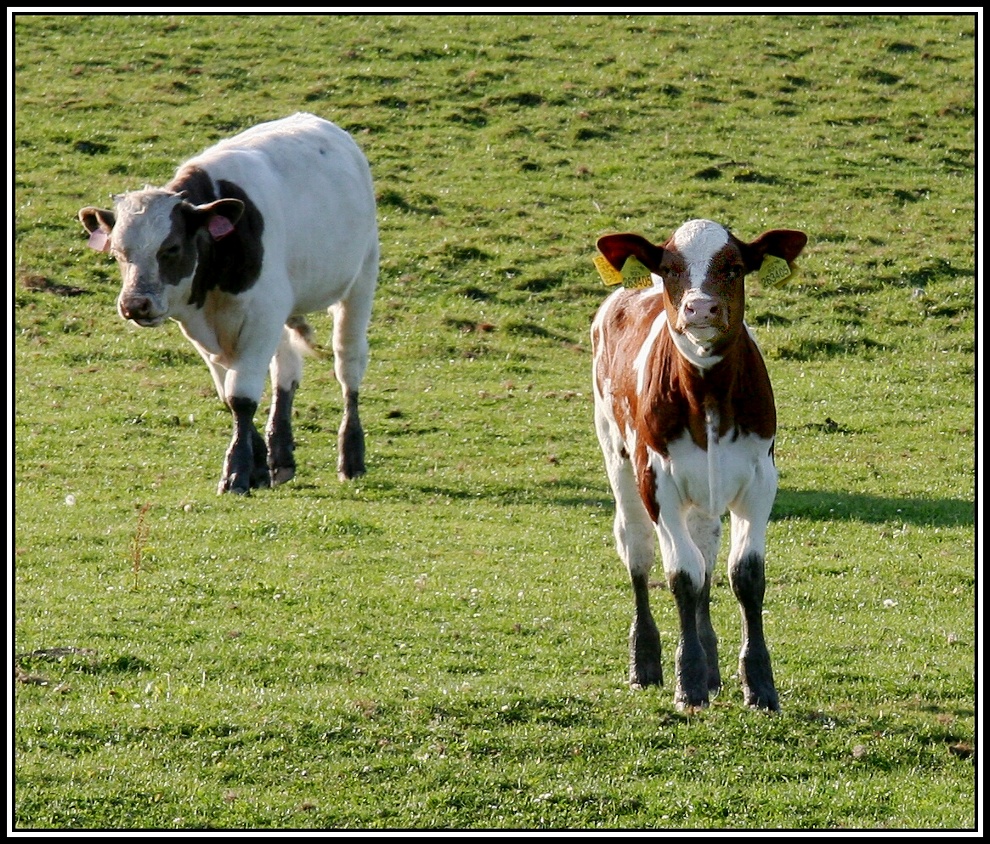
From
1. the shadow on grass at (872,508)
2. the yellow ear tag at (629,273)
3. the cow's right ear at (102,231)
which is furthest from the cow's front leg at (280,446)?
the yellow ear tag at (629,273)

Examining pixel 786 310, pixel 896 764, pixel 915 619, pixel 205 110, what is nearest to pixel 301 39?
pixel 205 110

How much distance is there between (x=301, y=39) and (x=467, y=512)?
70.8ft

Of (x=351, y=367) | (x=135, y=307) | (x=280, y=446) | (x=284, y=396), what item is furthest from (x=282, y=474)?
(x=135, y=307)

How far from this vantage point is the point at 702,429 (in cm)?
852

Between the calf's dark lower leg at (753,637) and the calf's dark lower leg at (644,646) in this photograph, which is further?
the calf's dark lower leg at (644,646)

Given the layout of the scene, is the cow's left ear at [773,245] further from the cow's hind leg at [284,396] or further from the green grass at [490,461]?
the cow's hind leg at [284,396]

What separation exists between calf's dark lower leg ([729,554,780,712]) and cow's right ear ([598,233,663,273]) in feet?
5.65

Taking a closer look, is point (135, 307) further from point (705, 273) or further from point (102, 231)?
point (705, 273)

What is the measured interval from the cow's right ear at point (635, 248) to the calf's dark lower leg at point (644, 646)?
6.56 ft

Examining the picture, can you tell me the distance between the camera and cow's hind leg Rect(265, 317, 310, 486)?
15.9 meters

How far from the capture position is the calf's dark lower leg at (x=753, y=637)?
873 centimetres

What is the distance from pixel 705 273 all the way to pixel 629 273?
2.23 ft

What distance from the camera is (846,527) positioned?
14.2 m
